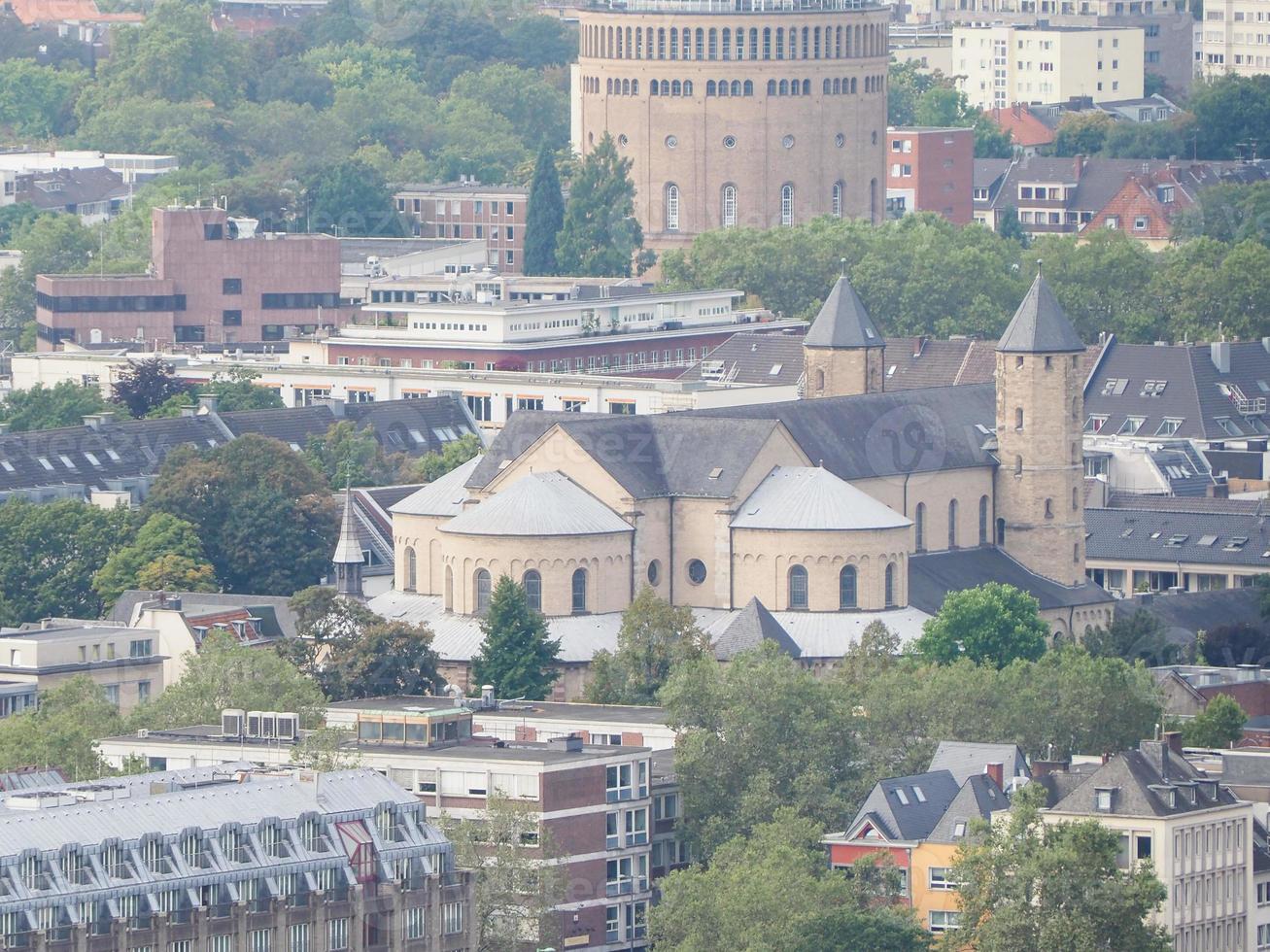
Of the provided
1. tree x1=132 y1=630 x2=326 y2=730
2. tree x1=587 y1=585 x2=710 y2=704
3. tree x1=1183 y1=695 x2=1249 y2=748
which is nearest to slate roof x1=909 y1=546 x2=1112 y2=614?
tree x1=587 y1=585 x2=710 y2=704

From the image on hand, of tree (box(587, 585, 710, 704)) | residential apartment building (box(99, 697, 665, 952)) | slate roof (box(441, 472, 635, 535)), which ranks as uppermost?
slate roof (box(441, 472, 635, 535))

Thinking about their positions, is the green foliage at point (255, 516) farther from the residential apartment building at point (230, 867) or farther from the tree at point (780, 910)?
the residential apartment building at point (230, 867)

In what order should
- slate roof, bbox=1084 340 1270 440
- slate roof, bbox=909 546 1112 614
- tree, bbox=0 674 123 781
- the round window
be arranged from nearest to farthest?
tree, bbox=0 674 123 781, the round window, slate roof, bbox=909 546 1112 614, slate roof, bbox=1084 340 1270 440

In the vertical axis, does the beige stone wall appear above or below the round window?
above

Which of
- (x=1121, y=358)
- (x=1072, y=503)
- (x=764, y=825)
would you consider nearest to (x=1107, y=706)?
(x=764, y=825)

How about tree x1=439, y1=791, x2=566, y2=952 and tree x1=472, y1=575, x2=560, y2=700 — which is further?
tree x1=472, y1=575, x2=560, y2=700

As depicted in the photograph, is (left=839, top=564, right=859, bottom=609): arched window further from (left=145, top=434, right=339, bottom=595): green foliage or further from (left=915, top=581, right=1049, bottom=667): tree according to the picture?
(left=145, top=434, right=339, bottom=595): green foliage

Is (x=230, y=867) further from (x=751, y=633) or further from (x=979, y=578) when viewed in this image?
(x=979, y=578)

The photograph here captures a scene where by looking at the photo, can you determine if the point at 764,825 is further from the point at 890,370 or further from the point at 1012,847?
the point at 890,370
